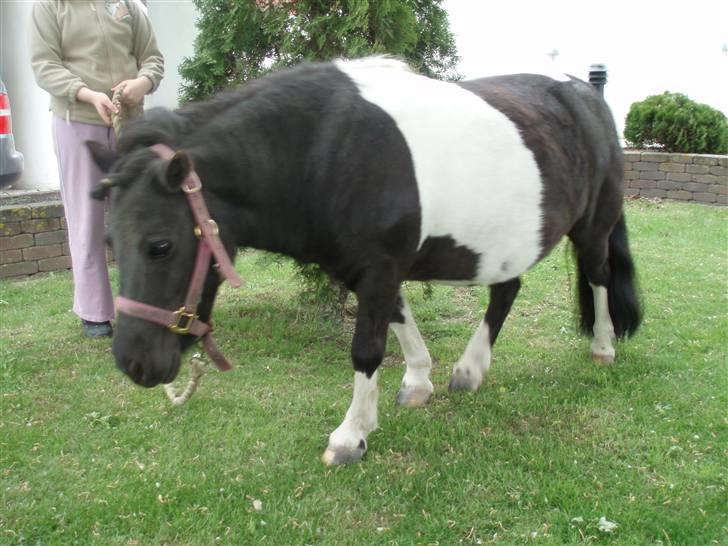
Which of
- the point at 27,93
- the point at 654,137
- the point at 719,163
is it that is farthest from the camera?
the point at 654,137

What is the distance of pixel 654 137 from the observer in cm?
1125

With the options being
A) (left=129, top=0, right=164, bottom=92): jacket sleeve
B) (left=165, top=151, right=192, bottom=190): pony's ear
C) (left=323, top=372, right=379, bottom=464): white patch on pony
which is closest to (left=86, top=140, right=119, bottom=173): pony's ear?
(left=165, top=151, right=192, bottom=190): pony's ear

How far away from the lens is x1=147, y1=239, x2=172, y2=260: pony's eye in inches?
98.6

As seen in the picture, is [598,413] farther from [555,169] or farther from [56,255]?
[56,255]

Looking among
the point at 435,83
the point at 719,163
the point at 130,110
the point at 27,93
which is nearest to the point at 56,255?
the point at 130,110

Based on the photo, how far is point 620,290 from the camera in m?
4.69

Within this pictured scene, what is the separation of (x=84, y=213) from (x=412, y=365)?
2400 millimetres

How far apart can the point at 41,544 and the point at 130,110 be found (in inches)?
107

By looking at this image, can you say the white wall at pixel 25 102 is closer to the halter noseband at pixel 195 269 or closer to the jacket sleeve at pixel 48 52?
the jacket sleeve at pixel 48 52

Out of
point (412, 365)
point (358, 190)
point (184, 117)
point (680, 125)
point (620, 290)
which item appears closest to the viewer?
point (184, 117)

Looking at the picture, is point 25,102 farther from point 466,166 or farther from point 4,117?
point 466,166

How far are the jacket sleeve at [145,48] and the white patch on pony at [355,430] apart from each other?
2.54 meters

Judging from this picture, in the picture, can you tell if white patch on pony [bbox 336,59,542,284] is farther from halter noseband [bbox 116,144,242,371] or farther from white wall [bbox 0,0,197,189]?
white wall [bbox 0,0,197,189]

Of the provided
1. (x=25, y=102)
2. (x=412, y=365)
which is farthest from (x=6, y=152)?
(x=412, y=365)
